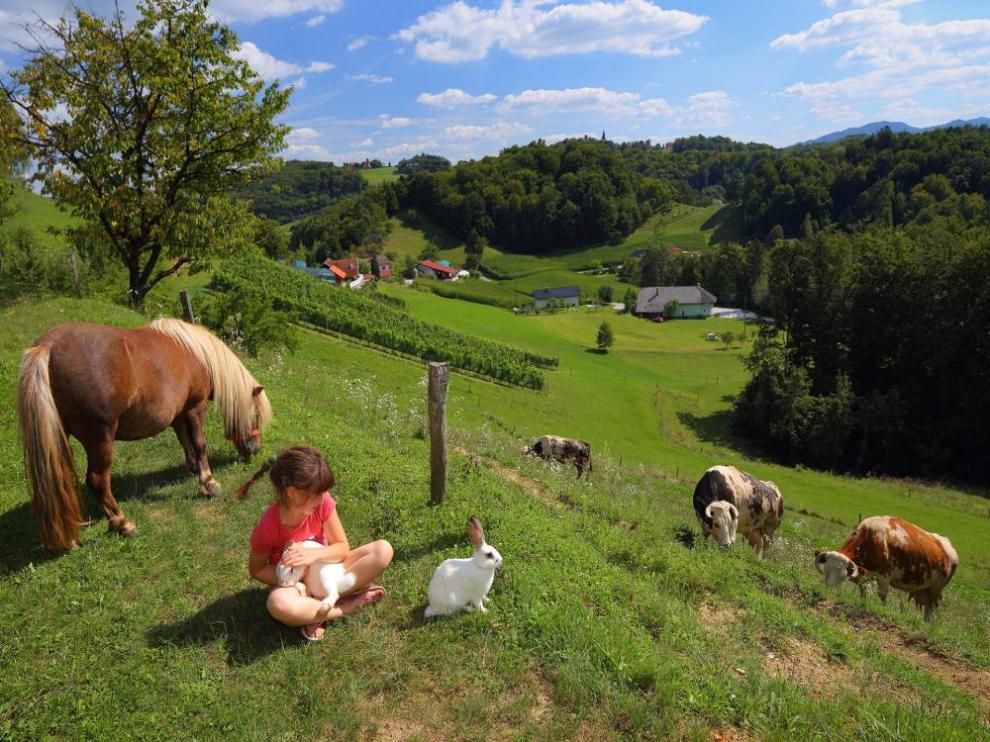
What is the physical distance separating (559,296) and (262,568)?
94.9 meters

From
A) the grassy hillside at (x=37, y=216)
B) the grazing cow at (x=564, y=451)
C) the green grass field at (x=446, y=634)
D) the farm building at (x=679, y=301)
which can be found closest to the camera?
the green grass field at (x=446, y=634)

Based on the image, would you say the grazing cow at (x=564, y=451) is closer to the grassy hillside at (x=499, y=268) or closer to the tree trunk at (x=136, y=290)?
the tree trunk at (x=136, y=290)

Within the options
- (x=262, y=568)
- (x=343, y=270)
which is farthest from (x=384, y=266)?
(x=262, y=568)

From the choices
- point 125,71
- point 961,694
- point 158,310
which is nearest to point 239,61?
point 125,71

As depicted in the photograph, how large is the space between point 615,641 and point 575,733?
1089 millimetres

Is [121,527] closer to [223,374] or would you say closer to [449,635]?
[223,374]

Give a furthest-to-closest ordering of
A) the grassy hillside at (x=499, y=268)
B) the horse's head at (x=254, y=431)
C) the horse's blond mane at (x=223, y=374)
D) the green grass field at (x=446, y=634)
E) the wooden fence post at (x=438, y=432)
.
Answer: the grassy hillside at (x=499, y=268) → the horse's head at (x=254, y=431) → the horse's blond mane at (x=223, y=374) → the wooden fence post at (x=438, y=432) → the green grass field at (x=446, y=634)

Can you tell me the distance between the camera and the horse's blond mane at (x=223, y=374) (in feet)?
26.3

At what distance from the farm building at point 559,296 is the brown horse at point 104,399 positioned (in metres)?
87.4

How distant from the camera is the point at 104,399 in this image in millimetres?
6547

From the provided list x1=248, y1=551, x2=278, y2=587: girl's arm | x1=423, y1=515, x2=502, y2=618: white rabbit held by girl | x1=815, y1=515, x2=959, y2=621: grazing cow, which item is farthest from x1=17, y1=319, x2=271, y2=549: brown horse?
x1=815, y1=515, x2=959, y2=621: grazing cow

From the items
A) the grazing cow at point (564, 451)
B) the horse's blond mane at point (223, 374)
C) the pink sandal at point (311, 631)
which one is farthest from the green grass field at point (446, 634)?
the grazing cow at point (564, 451)

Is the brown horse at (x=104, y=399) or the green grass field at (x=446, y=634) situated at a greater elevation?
the brown horse at (x=104, y=399)

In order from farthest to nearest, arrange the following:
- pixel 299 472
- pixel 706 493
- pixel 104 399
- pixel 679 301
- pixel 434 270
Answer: pixel 434 270
pixel 679 301
pixel 706 493
pixel 104 399
pixel 299 472
